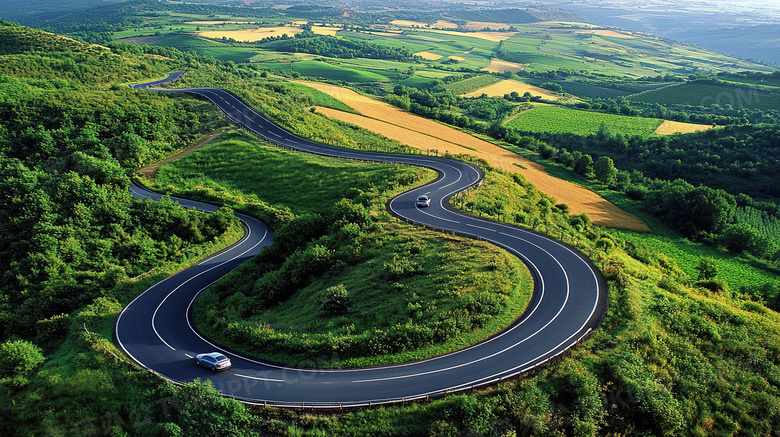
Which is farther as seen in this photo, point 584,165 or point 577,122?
point 577,122

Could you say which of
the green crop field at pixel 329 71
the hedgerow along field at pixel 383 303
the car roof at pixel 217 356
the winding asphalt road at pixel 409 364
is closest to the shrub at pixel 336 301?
the hedgerow along field at pixel 383 303

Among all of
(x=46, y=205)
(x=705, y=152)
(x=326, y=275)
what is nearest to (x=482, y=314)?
(x=326, y=275)

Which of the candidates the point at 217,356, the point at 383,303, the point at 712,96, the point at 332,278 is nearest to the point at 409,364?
the point at 383,303

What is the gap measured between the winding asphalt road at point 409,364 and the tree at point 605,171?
59.1m

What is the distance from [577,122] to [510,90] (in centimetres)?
5218

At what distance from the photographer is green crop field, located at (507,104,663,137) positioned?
124125 millimetres

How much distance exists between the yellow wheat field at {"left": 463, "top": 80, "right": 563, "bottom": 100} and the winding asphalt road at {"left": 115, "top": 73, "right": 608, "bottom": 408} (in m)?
140

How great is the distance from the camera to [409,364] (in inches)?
954

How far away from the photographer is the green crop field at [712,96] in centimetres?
13850

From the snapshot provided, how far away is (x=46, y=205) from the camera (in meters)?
45.2

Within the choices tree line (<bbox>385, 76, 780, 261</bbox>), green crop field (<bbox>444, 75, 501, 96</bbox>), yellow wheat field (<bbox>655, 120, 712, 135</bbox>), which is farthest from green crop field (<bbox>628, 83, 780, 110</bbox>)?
green crop field (<bbox>444, 75, 501, 96</bbox>)

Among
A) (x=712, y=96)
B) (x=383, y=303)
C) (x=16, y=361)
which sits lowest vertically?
(x=16, y=361)

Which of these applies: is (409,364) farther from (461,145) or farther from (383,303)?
(461,145)

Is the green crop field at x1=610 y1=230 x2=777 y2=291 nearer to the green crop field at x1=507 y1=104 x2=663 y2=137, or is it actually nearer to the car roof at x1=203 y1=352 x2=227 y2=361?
the car roof at x1=203 y1=352 x2=227 y2=361
